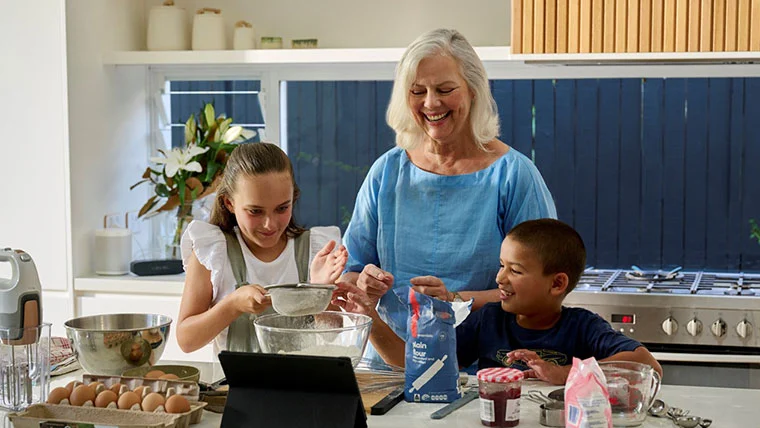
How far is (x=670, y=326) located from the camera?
292 centimetres

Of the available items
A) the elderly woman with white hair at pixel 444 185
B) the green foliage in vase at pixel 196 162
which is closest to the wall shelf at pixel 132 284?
the green foliage in vase at pixel 196 162

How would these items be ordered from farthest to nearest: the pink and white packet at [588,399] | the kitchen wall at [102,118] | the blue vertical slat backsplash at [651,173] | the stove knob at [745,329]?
the blue vertical slat backsplash at [651,173]
the kitchen wall at [102,118]
the stove knob at [745,329]
the pink and white packet at [588,399]

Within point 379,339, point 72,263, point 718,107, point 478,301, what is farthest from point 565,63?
point 72,263

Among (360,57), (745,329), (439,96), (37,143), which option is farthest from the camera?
(37,143)

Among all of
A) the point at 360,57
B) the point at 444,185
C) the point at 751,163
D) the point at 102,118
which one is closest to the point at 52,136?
the point at 102,118

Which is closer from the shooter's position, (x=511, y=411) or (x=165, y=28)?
(x=511, y=411)

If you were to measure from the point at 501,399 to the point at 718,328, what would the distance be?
5.12ft

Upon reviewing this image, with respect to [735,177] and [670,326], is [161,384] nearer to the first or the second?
[670,326]

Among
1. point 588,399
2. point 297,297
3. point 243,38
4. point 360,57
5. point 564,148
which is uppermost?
point 243,38

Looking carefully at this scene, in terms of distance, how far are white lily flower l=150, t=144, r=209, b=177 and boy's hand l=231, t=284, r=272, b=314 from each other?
1621mm

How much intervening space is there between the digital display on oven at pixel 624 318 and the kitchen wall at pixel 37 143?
1855mm

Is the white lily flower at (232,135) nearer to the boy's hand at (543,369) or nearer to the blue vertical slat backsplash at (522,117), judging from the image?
the blue vertical slat backsplash at (522,117)

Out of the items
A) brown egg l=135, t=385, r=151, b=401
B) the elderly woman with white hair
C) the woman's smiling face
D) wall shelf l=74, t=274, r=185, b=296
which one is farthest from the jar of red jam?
wall shelf l=74, t=274, r=185, b=296

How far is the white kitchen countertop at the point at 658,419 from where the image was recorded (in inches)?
62.7
